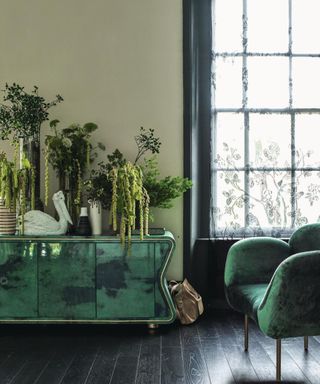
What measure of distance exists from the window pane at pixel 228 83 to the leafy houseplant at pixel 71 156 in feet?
3.92

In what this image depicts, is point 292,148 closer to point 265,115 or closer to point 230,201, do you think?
point 265,115

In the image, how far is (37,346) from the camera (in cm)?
353

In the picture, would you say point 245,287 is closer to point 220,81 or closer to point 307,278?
point 307,278

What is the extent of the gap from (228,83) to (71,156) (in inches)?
62.7

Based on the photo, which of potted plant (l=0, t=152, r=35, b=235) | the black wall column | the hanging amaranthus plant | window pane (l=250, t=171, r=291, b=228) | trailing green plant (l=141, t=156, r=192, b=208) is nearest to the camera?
the hanging amaranthus plant

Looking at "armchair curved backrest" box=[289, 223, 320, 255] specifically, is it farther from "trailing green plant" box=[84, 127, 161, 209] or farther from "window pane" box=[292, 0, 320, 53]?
"window pane" box=[292, 0, 320, 53]

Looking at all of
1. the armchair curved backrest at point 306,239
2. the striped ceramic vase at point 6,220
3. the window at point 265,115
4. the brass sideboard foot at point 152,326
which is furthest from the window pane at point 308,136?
the striped ceramic vase at point 6,220

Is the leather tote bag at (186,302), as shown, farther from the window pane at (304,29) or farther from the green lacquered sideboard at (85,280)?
the window pane at (304,29)

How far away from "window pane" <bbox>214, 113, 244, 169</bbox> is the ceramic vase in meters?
1.34

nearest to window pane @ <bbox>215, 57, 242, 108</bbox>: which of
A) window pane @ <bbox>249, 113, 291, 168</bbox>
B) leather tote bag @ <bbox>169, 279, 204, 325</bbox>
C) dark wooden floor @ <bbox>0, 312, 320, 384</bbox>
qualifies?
window pane @ <bbox>249, 113, 291, 168</bbox>

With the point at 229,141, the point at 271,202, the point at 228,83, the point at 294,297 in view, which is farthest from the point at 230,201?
the point at 294,297

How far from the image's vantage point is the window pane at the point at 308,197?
4.52 meters

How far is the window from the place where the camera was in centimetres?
452

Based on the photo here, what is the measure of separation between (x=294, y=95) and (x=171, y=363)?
2665mm
